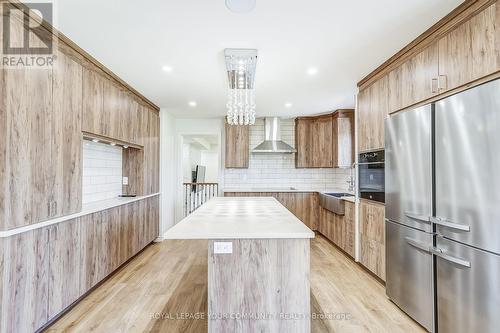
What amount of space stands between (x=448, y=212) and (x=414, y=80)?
4.15ft

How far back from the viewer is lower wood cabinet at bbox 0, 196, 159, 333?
176 cm

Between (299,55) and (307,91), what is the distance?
1.24 metres

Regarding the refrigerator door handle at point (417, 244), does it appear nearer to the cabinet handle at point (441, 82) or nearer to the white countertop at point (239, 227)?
the white countertop at point (239, 227)

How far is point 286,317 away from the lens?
1.74 meters

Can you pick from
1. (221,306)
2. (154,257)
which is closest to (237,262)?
(221,306)

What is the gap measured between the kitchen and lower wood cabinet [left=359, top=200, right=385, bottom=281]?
0.08 feet

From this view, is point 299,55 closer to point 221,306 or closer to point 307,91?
point 307,91

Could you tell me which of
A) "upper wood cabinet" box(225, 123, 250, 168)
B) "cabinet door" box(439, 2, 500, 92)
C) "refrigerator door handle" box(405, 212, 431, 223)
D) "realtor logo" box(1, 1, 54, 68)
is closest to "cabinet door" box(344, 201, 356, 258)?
"refrigerator door handle" box(405, 212, 431, 223)

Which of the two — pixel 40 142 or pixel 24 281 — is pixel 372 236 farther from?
pixel 40 142

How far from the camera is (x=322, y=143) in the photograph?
17.8 ft

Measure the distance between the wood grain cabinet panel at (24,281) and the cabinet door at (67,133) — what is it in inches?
13.7

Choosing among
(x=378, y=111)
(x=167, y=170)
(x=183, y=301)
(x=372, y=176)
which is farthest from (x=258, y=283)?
(x=167, y=170)

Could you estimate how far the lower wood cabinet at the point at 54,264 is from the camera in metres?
1.76

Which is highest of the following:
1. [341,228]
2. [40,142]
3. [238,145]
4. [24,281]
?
[238,145]
